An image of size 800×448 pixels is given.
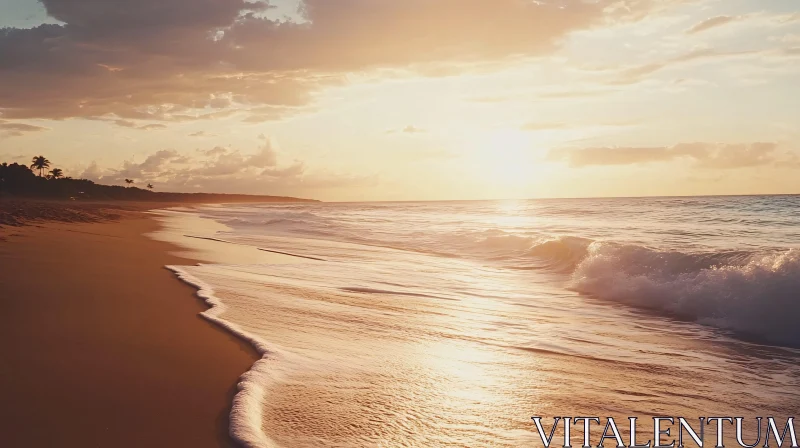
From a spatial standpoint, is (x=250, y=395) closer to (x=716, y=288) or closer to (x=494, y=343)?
(x=494, y=343)

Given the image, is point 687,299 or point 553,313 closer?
point 553,313

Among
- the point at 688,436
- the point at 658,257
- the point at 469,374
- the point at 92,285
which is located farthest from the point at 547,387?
the point at 658,257

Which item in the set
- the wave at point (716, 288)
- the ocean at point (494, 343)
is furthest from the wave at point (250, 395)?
the wave at point (716, 288)

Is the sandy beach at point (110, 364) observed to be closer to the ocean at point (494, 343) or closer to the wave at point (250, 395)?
the wave at point (250, 395)

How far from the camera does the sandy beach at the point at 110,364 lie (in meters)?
3.47

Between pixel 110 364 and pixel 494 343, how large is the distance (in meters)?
4.04

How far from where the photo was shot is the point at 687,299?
31.3 feet

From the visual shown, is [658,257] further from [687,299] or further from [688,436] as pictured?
[688,436]

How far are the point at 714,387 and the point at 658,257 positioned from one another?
875 cm

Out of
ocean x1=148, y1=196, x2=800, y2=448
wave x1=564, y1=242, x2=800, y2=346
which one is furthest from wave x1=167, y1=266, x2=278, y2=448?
wave x1=564, y1=242, x2=800, y2=346

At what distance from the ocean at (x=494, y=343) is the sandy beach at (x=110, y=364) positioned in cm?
32

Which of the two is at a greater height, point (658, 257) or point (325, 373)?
point (658, 257)

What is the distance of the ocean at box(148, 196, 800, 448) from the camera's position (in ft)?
13.1

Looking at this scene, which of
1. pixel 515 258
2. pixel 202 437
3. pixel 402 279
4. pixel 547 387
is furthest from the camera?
pixel 515 258
